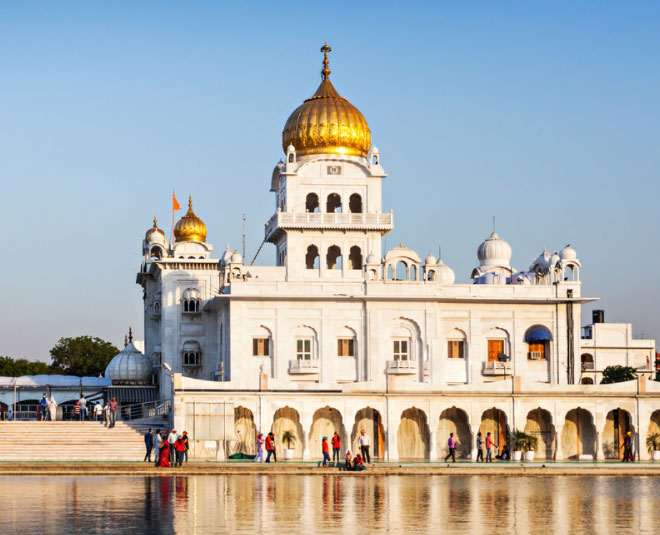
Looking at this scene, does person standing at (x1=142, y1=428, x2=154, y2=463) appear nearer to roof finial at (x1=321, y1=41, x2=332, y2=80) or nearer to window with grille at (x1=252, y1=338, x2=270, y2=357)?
window with grille at (x1=252, y1=338, x2=270, y2=357)

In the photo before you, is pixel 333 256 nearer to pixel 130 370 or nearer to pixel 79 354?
pixel 130 370

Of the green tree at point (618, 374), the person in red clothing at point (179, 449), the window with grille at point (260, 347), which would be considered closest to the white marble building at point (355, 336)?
the window with grille at point (260, 347)

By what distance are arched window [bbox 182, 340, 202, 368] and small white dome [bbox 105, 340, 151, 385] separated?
3377mm

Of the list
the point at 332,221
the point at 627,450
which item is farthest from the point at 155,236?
the point at 627,450

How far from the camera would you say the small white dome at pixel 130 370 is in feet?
220

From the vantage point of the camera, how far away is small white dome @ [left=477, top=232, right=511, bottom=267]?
3034 inches

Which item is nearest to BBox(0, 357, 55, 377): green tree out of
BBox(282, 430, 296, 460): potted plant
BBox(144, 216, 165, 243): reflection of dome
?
BBox(144, 216, 165, 243): reflection of dome

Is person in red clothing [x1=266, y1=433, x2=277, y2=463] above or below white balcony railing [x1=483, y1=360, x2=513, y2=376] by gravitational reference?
below

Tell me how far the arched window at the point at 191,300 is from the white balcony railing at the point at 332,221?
556 centimetres

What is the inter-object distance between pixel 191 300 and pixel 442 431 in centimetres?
1786

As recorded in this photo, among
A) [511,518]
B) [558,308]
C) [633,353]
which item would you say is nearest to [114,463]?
[511,518]

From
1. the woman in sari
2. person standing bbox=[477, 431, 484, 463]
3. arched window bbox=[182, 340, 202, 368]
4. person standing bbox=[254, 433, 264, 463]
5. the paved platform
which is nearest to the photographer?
the paved platform

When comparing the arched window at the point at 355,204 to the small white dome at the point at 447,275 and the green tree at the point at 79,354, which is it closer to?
the small white dome at the point at 447,275

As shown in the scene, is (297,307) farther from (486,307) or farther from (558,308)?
(558,308)
